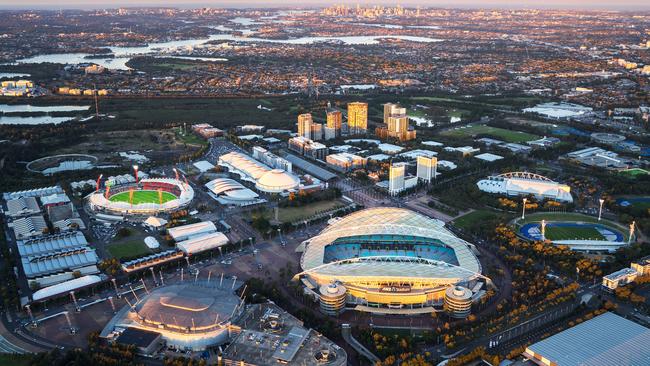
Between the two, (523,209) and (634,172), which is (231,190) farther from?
(634,172)

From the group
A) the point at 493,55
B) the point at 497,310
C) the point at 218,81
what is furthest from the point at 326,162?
the point at 493,55

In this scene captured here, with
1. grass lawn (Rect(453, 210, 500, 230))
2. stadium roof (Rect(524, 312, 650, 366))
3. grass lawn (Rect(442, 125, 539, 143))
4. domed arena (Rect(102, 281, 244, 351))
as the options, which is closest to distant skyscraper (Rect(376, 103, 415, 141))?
grass lawn (Rect(442, 125, 539, 143))

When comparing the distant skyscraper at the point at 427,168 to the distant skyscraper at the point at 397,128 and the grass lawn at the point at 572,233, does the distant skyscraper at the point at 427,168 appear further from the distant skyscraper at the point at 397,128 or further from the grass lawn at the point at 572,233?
the distant skyscraper at the point at 397,128

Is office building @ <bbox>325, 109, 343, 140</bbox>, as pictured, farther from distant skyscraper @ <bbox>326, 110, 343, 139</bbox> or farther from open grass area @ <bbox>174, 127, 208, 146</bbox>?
open grass area @ <bbox>174, 127, 208, 146</bbox>

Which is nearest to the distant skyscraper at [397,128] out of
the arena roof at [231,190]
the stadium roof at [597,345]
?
the arena roof at [231,190]

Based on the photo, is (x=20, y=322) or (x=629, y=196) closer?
(x=20, y=322)

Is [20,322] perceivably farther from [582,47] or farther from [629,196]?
[582,47]

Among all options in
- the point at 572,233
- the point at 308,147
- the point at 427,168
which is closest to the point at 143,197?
the point at 308,147
